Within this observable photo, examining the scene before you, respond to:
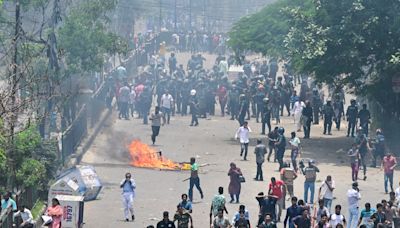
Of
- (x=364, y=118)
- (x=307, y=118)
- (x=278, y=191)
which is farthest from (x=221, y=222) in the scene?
(x=307, y=118)

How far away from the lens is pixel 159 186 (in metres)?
33.0

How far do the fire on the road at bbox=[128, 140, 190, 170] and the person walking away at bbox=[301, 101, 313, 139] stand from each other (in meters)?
5.73

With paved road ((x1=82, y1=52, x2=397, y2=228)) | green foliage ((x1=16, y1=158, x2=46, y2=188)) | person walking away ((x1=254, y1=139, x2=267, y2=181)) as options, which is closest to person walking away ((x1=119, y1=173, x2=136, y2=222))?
paved road ((x1=82, y1=52, x2=397, y2=228))

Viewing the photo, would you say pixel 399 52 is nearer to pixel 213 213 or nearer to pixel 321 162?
pixel 321 162

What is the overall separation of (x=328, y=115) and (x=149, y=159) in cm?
760

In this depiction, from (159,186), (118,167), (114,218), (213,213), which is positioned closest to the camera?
(213,213)

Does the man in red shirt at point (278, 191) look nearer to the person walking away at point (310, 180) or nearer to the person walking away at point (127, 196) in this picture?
the person walking away at point (310, 180)

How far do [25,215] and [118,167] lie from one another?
11.6 metres

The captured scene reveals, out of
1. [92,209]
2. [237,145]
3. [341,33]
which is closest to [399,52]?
[341,33]

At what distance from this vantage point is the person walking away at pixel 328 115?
41.6 meters

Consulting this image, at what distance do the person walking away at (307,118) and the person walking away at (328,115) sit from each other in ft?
2.04

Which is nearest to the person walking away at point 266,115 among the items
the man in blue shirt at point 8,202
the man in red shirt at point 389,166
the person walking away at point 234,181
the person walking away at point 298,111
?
the person walking away at point 298,111

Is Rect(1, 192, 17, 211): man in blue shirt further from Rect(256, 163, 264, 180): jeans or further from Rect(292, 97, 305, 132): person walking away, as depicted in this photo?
Rect(292, 97, 305, 132): person walking away

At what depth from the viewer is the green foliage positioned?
27.7 m
